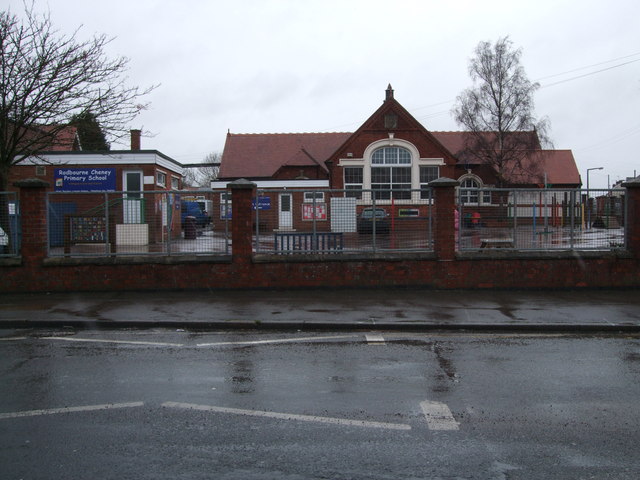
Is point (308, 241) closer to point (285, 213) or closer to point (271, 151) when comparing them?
point (285, 213)

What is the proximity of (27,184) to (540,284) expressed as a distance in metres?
12.0

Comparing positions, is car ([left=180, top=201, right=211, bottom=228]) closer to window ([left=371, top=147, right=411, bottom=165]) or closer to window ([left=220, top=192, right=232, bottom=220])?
window ([left=220, top=192, right=232, bottom=220])

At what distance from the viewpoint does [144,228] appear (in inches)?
522

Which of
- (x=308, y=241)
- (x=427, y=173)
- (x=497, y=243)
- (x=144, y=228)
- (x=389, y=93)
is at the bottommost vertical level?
(x=497, y=243)

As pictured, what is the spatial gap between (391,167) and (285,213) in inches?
1067

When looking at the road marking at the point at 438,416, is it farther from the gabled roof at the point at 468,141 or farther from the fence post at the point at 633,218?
the gabled roof at the point at 468,141

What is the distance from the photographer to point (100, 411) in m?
5.20

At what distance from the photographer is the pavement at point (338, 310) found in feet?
30.8

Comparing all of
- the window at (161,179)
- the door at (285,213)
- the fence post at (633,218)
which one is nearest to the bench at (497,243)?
the fence post at (633,218)

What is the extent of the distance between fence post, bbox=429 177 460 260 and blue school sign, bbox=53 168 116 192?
14.2 m

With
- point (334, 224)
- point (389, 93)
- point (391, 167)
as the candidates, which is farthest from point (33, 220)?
point (389, 93)

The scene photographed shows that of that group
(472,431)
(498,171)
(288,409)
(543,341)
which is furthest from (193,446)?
(498,171)

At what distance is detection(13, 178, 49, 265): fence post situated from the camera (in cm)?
1277

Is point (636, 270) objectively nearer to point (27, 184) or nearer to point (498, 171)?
point (27, 184)
